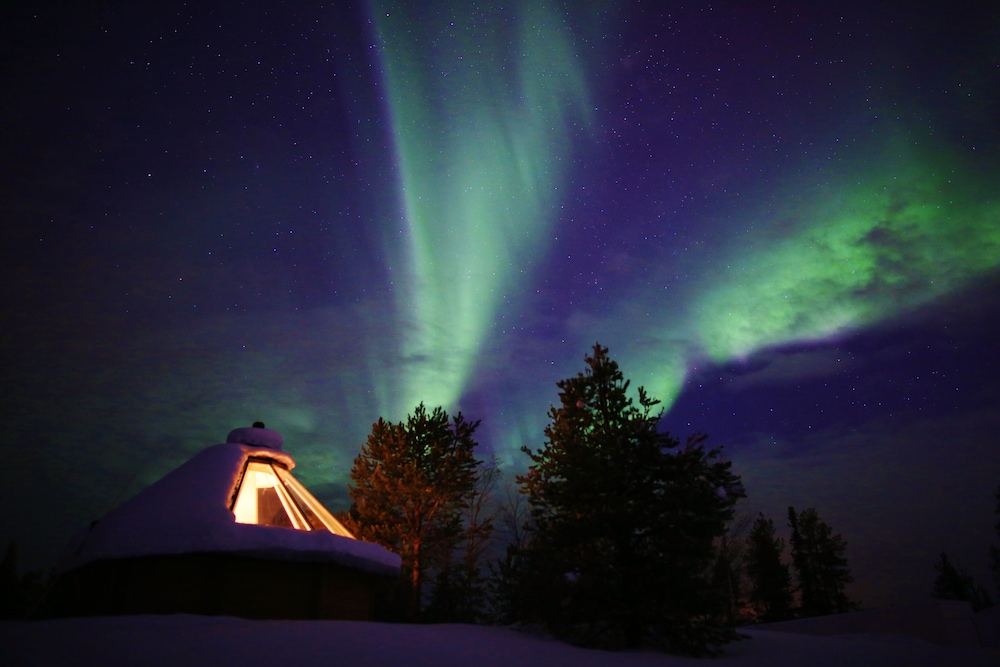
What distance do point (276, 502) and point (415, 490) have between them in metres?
12.9

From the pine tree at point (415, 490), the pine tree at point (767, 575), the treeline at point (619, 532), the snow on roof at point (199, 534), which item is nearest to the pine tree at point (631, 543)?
the treeline at point (619, 532)

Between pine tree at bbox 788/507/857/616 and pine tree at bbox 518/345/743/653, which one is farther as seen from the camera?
pine tree at bbox 788/507/857/616

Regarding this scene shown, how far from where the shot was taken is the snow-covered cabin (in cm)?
1095

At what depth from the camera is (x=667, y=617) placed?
40.8 feet

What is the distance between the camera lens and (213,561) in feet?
36.8

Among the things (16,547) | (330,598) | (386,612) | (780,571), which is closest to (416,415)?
(386,612)

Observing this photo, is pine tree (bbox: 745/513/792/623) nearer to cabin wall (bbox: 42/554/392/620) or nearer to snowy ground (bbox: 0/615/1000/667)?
snowy ground (bbox: 0/615/1000/667)

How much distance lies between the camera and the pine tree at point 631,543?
11.7 m

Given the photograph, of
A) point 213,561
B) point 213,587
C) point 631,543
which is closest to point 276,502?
point 213,561

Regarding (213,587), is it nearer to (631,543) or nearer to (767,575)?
(631,543)

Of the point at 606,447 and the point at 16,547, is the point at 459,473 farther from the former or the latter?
the point at 16,547

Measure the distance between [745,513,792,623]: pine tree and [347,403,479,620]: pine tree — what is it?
2895 centimetres

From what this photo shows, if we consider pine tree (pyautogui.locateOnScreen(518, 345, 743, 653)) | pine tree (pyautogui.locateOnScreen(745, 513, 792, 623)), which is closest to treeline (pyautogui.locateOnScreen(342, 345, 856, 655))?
pine tree (pyautogui.locateOnScreen(518, 345, 743, 653))

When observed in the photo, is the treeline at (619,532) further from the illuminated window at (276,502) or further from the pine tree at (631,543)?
the illuminated window at (276,502)
